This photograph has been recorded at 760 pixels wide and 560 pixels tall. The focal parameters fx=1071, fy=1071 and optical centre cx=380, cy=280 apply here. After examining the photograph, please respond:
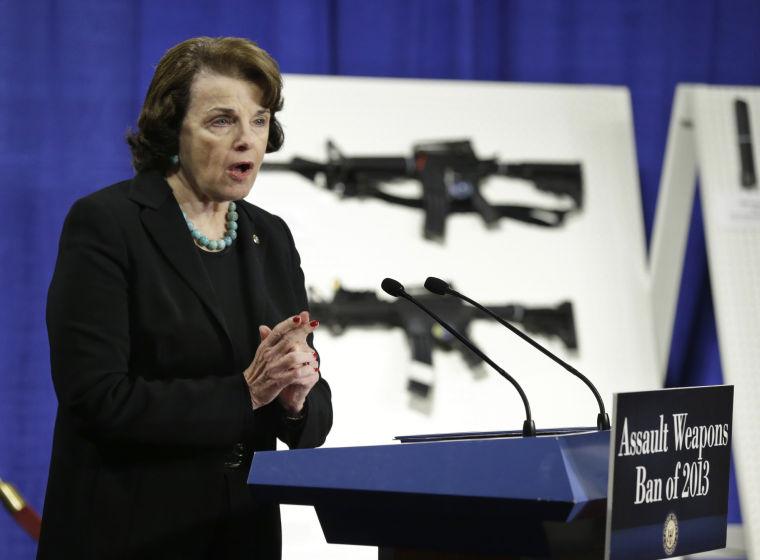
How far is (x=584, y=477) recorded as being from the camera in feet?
3.86

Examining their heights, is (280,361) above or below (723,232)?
above

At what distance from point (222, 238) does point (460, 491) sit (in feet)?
2.14

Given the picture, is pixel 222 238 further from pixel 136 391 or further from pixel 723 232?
pixel 723 232

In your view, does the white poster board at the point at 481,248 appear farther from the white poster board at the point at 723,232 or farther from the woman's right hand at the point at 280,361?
the woman's right hand at the point at 280,361

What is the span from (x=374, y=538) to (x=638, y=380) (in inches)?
95.8

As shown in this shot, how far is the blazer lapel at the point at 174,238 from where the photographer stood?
1.53m

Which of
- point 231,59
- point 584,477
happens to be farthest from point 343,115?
point 584,477

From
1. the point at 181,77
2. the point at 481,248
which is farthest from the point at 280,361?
the point at 481,248

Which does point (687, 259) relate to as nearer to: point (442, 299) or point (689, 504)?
point (442, 299)

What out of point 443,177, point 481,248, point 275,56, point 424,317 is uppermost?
point 275,56

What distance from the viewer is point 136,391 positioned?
1.42 meters

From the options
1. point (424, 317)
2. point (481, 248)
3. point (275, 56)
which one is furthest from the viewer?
point (275, 56)

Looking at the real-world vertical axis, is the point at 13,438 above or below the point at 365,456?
below

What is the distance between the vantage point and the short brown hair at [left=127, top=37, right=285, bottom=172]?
5.31 ft
